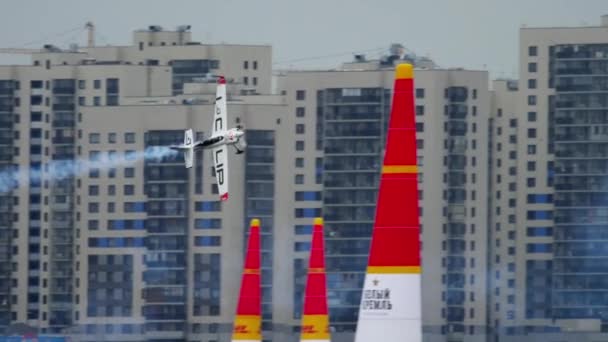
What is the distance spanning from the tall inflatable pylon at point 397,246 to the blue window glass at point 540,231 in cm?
9101

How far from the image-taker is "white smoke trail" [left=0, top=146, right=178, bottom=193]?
10485 cm

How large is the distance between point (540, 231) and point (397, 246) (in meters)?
91.7

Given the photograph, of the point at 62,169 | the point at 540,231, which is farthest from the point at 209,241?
the point at 540,231

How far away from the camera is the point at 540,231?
11169cm

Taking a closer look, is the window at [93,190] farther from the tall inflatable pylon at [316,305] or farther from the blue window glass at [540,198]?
the tall inflatable pylon at [316,305]

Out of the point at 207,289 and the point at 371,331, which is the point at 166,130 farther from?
the point at 371,331

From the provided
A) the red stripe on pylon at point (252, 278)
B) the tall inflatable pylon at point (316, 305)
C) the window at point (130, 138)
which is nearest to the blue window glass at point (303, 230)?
A: the window at point (130, 138)

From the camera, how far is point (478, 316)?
349ft

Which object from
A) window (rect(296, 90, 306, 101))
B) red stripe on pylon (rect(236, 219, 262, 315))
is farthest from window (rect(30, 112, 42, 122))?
red stripe on pylon (rect(236, 219, 262, 315))

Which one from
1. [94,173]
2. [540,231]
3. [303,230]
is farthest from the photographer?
[94,173]

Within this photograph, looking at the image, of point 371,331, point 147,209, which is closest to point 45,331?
point 147,209

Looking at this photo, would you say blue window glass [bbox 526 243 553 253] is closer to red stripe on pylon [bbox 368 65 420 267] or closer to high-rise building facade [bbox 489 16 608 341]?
high-rise building facade [bbox 489 16 608 341]

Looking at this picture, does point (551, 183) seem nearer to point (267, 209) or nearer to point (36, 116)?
point (267, 209)

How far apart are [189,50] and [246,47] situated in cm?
451
